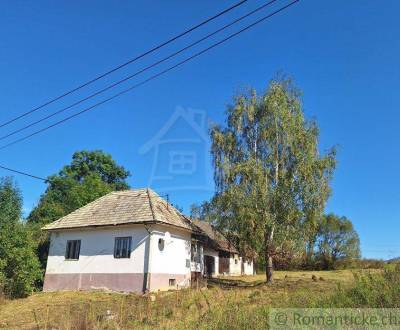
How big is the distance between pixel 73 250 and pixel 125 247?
4102 mm

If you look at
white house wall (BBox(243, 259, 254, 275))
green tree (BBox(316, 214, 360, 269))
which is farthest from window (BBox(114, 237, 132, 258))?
green tree (BBox(316, 214, 360, 269))

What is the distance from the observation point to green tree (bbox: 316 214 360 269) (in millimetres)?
50416

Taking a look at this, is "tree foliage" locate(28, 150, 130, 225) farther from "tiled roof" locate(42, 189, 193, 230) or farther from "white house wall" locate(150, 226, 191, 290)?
"white house wall" locate(150, 226, 191, 290)

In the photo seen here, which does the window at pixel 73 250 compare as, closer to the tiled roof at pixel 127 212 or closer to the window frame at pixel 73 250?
the window frame at pixel 73 250

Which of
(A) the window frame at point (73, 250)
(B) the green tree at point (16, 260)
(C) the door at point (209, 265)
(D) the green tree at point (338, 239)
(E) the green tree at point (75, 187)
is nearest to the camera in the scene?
(B) the green tree at point (16, 260)

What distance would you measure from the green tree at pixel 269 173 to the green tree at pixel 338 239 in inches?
1086

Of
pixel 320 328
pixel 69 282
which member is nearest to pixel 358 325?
pixel 320 328

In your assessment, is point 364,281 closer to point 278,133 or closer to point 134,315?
point 134,315

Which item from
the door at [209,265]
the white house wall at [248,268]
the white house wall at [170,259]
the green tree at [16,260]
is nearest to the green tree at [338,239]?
the white house wall at [248,268]

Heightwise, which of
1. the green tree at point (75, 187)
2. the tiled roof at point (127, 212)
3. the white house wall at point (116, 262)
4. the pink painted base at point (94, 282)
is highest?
the green tree at point (75, 187)

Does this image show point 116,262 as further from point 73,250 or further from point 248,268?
point 248,268

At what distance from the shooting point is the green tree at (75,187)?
32.7m

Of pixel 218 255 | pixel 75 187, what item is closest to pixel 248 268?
pixel 218 255

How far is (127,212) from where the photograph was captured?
23766 millimetres
